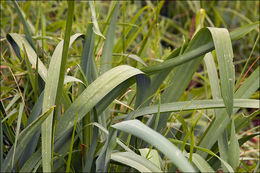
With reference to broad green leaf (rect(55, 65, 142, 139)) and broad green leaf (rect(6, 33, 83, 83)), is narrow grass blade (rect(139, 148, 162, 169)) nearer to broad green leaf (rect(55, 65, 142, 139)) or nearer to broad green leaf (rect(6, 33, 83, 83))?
broad green leaf (rect(55, 65, 142, 139))

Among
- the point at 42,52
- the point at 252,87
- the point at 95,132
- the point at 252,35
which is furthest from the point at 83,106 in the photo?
the point at 252,35

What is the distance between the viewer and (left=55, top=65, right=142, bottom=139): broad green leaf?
794 mm

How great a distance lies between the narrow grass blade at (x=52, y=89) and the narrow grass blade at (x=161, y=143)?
0.15 metres

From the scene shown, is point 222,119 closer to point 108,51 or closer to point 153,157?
point 153,157

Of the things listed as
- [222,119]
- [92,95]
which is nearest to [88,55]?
[92,95]

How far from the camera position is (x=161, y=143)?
0.58m

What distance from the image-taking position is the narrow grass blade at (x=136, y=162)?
681 millimetres

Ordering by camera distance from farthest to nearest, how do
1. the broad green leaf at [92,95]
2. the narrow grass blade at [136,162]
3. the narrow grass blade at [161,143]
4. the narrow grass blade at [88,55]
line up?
1. the narrow grass blade at [88,55]
2. the broad green leaf at [92,95]
3. the narrow grass blade at [136,162]
4. the narrow grass blade at [161,143]

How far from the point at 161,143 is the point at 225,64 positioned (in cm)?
26

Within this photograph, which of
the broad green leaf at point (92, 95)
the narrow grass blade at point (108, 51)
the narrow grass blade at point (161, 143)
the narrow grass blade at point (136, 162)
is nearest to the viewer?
the narrow grass blade at point (161, 143)

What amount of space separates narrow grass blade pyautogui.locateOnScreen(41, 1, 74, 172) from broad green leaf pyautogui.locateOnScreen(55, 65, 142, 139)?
5 centimetres

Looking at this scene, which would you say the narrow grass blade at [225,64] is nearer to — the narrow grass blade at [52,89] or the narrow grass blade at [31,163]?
the narrow grass blade at [52,89]

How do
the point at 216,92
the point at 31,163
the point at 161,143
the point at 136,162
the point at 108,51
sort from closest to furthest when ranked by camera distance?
the point at 161,143, the point at 136,162, the point at 31,163, the point at 216,92, the point at 108,51

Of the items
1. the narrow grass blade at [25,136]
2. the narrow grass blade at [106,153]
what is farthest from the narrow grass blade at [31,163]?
the narrow grass blade at [106,153]
